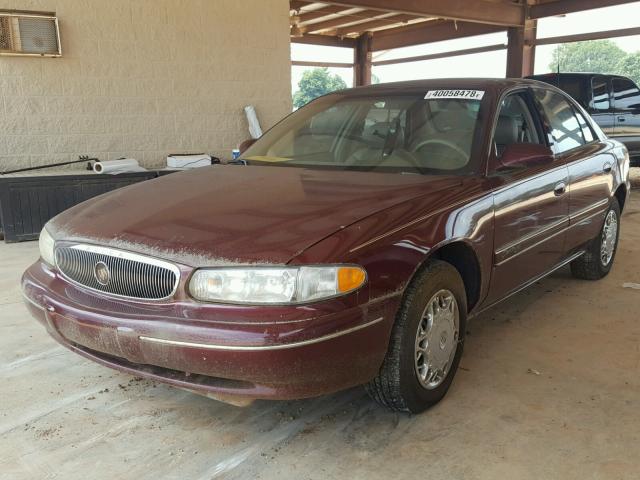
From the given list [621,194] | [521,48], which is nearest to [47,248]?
[621,194]

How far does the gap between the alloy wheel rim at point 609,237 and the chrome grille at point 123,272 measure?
137 inches

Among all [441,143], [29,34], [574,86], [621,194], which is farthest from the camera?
[574,86]

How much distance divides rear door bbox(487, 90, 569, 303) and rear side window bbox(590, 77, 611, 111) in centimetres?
609

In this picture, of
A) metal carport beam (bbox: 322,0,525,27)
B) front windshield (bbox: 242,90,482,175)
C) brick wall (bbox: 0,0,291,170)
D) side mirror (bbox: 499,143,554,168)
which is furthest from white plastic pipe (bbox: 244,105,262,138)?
side mirror (bbox: 499,143,554,168)

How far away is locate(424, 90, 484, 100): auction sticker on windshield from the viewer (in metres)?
3.08

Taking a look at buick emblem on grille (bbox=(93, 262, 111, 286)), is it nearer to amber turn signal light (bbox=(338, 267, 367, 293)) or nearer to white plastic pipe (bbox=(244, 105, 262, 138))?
amber turn signal light (bbox=(338, 267, 367, 293))

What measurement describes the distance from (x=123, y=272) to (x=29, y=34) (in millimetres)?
5047

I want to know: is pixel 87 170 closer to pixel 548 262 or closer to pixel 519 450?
pixel 548 262

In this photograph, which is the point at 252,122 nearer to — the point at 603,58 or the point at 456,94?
the point at 456,94

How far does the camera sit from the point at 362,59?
16.5 metres

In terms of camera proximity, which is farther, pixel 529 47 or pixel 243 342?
pixel 529 47

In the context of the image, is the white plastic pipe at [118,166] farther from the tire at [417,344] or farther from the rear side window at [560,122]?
the tire at [417,344]

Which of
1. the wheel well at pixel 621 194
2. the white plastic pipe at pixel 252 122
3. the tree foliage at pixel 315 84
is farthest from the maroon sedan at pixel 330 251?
the tree foliage at pixel 315 84

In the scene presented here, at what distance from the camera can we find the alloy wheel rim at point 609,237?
4.40 metres
